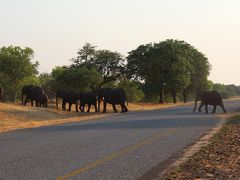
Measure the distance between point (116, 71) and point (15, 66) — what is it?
16.1m

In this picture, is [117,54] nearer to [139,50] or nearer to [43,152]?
[139,50]

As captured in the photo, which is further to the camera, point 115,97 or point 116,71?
A: point 116,71

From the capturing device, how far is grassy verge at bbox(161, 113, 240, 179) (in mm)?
9107

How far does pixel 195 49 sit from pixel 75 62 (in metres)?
26.3

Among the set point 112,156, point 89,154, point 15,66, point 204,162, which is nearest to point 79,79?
point 15,66

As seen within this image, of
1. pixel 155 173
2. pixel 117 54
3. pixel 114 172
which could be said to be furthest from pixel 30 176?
pixel 117 54

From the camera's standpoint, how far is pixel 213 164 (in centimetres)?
1059

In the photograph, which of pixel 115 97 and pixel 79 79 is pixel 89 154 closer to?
pixel 115 97

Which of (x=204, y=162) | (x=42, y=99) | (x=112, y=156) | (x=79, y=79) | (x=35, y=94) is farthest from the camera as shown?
(x=79, y=79)

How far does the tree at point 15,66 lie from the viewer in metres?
62.4

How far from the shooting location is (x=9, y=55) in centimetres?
6375

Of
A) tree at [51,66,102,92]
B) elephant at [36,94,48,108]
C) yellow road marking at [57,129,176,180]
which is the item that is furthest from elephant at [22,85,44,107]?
yellow road marking at [57,129,176,180]

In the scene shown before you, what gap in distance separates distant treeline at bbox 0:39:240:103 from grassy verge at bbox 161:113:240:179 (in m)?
45.9

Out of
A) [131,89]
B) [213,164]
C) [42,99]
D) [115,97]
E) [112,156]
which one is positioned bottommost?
[213,164]
